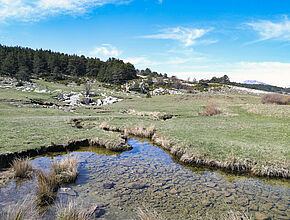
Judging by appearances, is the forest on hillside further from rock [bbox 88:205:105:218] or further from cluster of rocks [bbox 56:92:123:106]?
rock [bbox 88:205:105:218]

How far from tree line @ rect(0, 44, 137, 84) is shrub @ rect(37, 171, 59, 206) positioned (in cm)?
10885

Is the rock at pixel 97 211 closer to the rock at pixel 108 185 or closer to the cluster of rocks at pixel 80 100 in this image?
the rock at pixel 108 185

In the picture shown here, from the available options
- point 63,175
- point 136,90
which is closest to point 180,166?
point 63,175

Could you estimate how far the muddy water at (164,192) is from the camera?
7.68m

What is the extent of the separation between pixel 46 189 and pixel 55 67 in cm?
12514

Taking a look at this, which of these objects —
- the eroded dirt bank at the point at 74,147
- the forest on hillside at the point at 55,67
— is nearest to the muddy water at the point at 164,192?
the eroded dirt bank at the point at 74,147

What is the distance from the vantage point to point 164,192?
30.1ft

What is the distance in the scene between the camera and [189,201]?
8422 mm

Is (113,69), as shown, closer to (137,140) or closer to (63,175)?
(137,140)

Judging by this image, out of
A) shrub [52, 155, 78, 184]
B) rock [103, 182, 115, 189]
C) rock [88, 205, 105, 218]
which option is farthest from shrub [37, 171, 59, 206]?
rock [103, 182, 115, 189]

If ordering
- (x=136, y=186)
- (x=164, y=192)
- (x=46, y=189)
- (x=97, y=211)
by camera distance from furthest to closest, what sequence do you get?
(x=136, y=186)
(x=164, y=192)
(x=46, y=189)
(x=97, y=211)

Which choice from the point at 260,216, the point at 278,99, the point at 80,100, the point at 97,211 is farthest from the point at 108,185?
the point at 80,100

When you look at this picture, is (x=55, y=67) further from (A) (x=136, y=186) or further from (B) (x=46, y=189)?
(A) (x=136, y=186)

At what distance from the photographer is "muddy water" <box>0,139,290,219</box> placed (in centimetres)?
768
